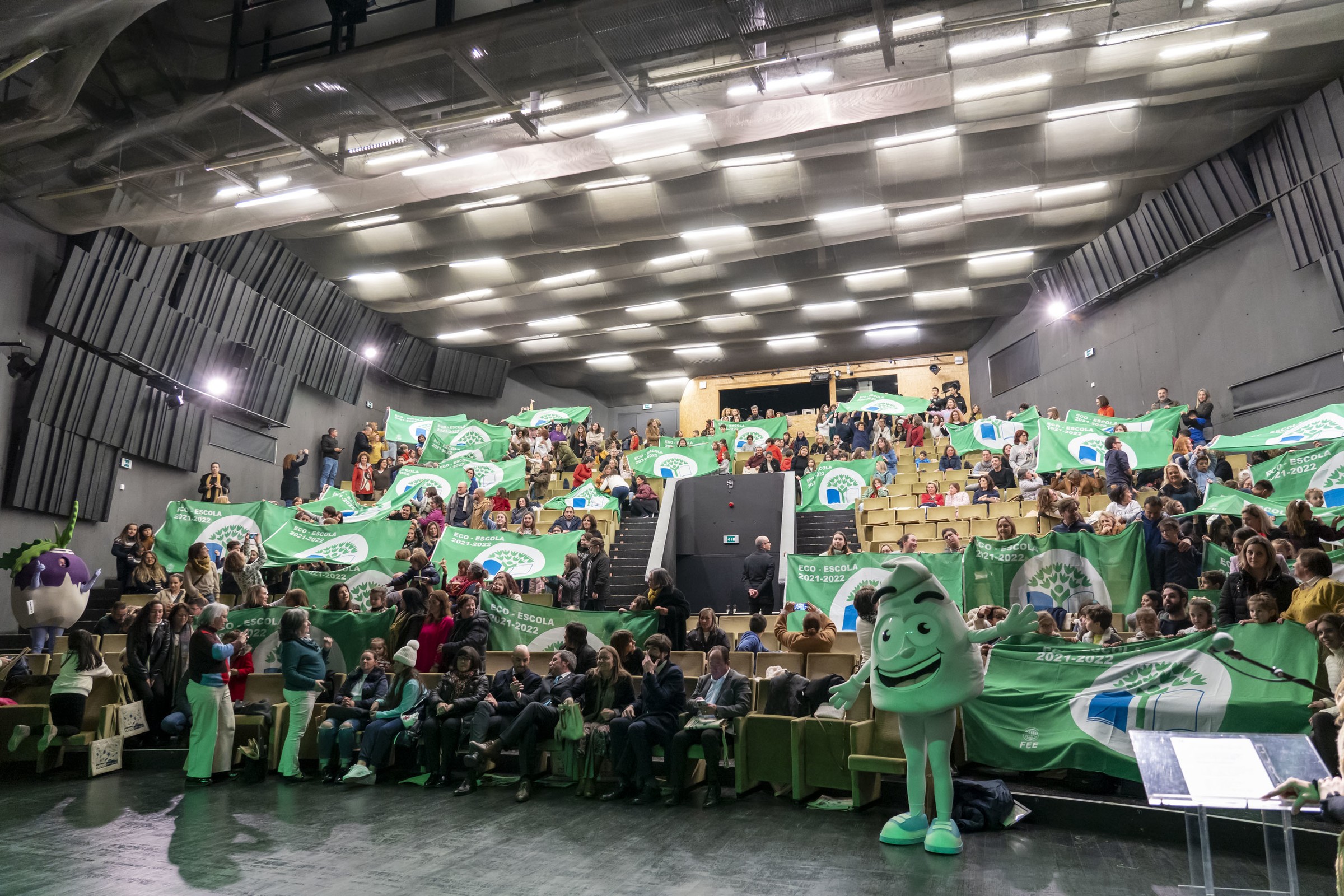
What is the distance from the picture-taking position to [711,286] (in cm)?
2166

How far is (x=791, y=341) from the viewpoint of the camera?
91.1 feet

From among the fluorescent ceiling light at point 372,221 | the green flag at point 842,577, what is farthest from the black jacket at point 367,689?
the fluorescent ceiling light at point 372,221

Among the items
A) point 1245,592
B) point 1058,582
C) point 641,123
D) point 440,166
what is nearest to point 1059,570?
point 1058,582

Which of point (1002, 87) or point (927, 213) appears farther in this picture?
point (927, 213)

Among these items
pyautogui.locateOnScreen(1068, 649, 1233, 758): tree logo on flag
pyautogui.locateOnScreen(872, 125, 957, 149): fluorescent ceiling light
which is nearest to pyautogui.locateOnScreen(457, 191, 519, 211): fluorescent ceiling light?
pyautogui.locateOnScreen(872, 125, 957, 149): fluorescent ceiling light

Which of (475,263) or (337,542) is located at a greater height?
(475,263)

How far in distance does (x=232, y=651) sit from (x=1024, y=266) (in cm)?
1959

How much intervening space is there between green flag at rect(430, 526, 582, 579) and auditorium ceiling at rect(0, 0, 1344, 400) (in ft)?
18.8

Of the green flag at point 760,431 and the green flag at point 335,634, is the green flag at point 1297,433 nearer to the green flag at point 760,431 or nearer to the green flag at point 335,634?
the green flag at point 760,431

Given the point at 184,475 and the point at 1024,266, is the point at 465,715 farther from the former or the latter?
the point at 1024,266

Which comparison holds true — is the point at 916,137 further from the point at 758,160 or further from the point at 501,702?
the point at 501,702

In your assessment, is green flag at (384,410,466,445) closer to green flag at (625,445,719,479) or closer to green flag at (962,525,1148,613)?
green flag at (625,445,719,479)

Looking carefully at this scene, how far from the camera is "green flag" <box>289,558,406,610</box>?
10758 mm

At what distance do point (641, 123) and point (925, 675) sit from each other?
9.74 metres
